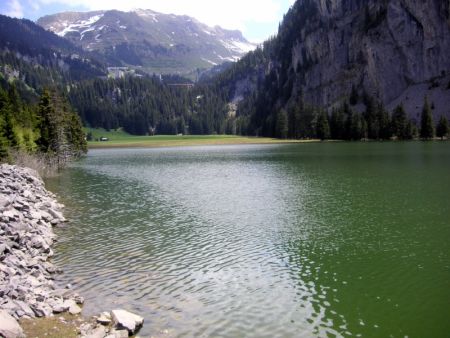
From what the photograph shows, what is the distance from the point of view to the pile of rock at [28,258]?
18.6 meters

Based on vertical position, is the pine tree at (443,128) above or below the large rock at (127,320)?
above

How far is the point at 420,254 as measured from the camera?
27422 mm

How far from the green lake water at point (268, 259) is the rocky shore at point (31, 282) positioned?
963 mm

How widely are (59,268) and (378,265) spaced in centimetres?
1890

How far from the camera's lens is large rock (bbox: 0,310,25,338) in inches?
595

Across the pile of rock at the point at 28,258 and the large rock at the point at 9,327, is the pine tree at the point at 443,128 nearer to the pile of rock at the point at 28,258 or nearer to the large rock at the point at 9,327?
the pile of rock at the point at 28,258

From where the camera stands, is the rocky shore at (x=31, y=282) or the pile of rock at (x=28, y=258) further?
the pile of rock at (x=28, y=258)

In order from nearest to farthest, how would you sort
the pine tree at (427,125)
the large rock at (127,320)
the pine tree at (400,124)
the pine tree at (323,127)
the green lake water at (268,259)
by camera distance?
1. the large rock at (127,320)
2. the green lake water at (268,259)
3. the pine tree at (427,125)
4. the pine tree at (400,124)
5. the pine tree at (323,127)

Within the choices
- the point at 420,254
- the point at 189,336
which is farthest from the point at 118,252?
the point at 420,254

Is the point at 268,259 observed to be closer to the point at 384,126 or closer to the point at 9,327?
the point at 9,327

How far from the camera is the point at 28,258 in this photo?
25.4m

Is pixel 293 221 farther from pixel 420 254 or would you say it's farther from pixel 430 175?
pixel 430 175

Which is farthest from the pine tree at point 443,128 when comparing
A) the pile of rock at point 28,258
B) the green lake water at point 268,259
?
the pile of rock at point 28,258

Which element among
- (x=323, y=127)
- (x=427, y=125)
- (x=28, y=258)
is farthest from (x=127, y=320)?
(x=323, y=127)
